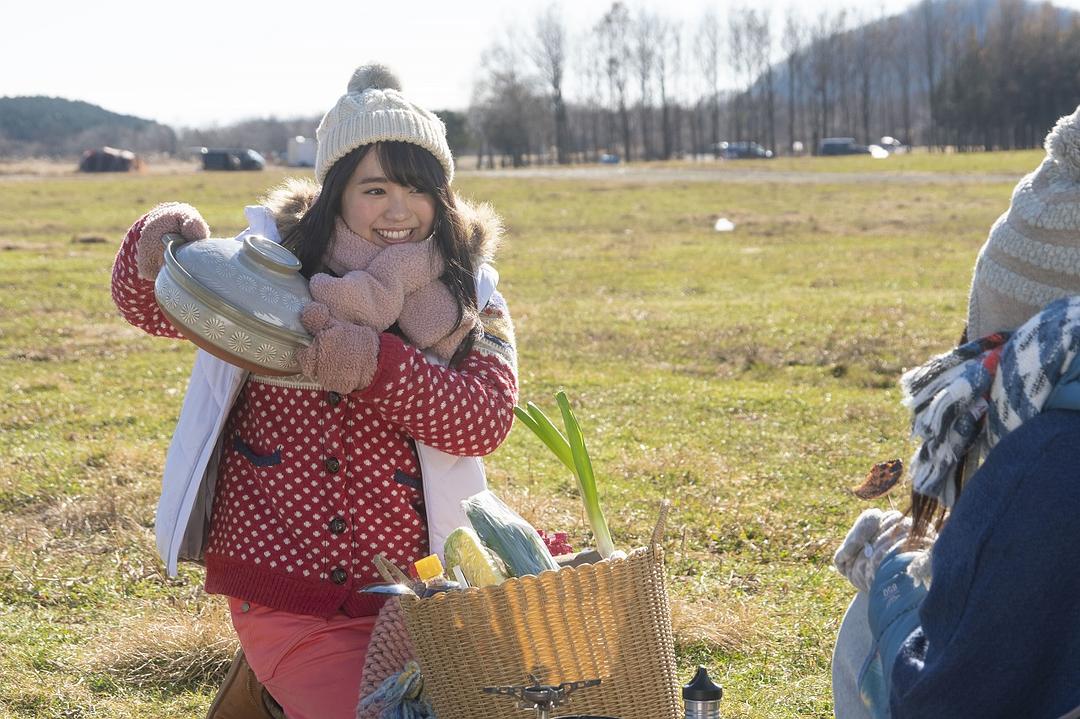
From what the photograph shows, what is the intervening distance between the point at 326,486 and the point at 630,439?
188 inches

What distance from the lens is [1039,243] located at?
6.75 feet

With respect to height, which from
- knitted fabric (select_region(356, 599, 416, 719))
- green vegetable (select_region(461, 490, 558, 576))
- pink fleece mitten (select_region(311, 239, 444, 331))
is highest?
pink fleece mitten (select_region(311, 239, 444, 331))

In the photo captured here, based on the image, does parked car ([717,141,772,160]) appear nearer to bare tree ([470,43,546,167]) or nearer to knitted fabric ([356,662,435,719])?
bare tree ([470,43,546,167])

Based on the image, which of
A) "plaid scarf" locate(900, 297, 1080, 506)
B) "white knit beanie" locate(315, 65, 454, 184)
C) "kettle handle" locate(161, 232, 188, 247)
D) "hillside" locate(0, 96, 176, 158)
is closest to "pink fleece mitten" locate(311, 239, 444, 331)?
"white knit beanie" locate(315, 65, 454, 184)

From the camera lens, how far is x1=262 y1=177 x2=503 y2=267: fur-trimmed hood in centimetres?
303

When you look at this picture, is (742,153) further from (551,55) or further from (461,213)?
(461,213)

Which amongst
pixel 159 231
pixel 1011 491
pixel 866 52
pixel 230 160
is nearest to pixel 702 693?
pixel 1011 491

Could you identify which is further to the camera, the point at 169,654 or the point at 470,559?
the point at 169,654

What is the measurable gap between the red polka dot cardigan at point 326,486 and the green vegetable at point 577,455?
164 millimetres

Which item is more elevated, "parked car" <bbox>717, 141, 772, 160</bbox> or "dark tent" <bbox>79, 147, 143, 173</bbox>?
"dark tent" <bbox>79, 147, 143, 173</bbox>

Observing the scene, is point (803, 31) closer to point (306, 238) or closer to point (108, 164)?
point (108, 164)

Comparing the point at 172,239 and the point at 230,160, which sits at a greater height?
the point at 230,160

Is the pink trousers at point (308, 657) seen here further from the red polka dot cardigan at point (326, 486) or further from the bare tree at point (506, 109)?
the bare tree at point (506, 109)

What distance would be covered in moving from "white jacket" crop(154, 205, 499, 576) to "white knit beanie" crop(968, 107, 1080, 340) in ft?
4.15
